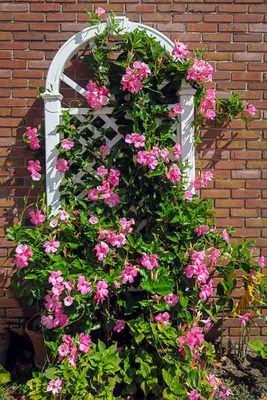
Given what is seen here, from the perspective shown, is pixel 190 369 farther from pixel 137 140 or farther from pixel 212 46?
pixel 212 46

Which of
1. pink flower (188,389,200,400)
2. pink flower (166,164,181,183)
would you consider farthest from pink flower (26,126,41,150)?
pink flower (188,389,200,400)

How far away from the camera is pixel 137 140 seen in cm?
292

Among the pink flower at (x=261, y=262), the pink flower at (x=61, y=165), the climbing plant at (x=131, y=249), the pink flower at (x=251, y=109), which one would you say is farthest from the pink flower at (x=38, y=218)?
the pink flower at (x=251, y=109)

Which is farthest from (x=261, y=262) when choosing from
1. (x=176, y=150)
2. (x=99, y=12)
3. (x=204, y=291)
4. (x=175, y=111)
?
(x=99, y=12)

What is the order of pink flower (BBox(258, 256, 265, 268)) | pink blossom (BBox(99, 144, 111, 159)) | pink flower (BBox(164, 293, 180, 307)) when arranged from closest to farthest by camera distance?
1. pink flower (BBox(164, 293, 180, 307))
2. pink blossom (BBox(99, 144, 111, 159))
3. pink flower (BBox(258, 256, 265, 268))

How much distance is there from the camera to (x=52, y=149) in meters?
3.10

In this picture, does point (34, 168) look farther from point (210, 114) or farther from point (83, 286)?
point (210, 114)

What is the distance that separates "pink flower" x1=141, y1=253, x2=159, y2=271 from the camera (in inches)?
108

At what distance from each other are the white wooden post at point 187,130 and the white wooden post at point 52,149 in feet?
2.66

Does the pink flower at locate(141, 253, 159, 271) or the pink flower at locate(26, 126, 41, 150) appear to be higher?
the pink flower at locate(26, 126, 41, 150)

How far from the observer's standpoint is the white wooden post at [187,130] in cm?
310

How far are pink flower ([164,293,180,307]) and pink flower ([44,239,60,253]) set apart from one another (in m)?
0.72

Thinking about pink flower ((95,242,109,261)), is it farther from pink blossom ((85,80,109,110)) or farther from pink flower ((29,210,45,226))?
pink blossom ((85,80,109,110))

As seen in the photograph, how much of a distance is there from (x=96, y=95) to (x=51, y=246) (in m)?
0.99
